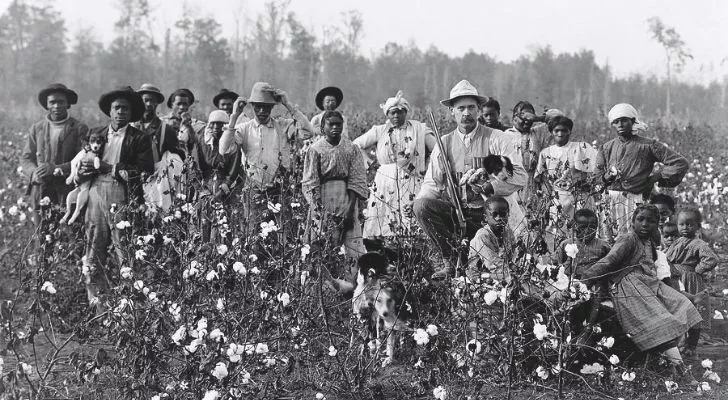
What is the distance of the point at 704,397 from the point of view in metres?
4.30

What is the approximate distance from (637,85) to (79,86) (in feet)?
139

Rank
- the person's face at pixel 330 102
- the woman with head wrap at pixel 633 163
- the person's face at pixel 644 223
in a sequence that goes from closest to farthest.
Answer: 1. the person's face at pixel 644 223
2. the woman with head wrap at pixel 633 163
3. the person's face at pixel 330 102

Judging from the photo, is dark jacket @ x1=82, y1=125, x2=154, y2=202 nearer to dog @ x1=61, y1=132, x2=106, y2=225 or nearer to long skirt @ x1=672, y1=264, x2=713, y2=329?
dog @ x1=61, y1=132, x2=106, y2=225

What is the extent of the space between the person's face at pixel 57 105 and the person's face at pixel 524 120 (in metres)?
4.25

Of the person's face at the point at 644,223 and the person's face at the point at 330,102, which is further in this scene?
the person's face at the point at 330,102

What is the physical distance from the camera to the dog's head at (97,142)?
5.84 metres

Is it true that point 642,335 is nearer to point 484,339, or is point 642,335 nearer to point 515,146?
point 484,339

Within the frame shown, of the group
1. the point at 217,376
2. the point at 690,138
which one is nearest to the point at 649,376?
the point at 217,376

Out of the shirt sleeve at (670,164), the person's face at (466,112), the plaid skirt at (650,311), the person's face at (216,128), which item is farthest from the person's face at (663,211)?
the person's face at (216,128)

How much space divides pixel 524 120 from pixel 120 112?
3726 millimetres

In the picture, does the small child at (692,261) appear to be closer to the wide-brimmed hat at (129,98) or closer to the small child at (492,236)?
the small child at (492,236)

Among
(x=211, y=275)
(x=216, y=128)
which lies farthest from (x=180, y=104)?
(x=211, y=275)

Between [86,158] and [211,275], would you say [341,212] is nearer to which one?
[86,158]

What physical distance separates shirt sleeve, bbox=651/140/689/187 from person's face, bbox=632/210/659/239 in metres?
1.35
